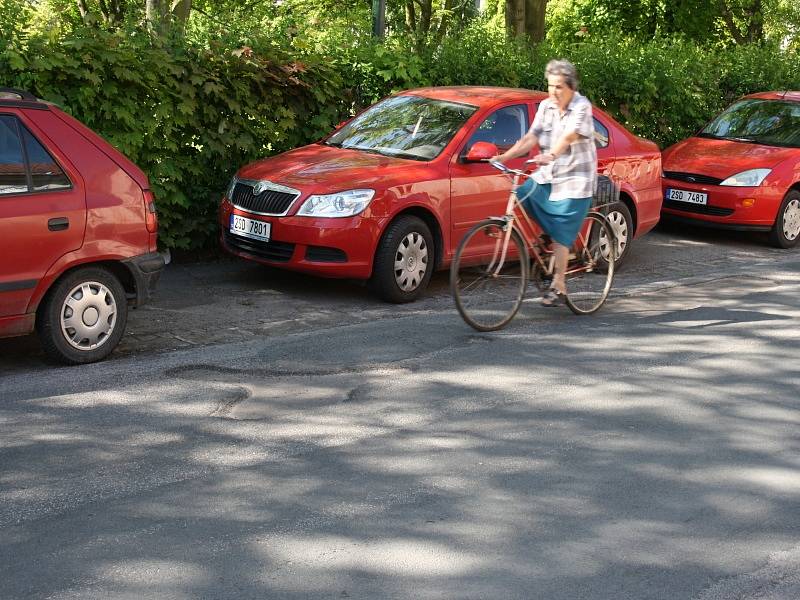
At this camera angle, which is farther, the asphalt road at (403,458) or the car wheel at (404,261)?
the car wheel at (404,261)

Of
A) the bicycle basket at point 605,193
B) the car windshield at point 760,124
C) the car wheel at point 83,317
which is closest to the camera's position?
the car wheel at point 83,317

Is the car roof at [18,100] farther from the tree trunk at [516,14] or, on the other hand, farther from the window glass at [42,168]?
the tree trunk at [516,14]

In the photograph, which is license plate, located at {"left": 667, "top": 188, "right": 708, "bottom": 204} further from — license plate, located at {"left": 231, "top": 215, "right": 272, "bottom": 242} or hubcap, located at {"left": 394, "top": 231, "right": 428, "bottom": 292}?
license plate, located at {"left": 231, "top": 215, "right": 272, "bottom": 242}

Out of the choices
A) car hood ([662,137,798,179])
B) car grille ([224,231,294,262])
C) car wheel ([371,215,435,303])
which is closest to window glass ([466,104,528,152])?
car wheel ([371,215,435,303])

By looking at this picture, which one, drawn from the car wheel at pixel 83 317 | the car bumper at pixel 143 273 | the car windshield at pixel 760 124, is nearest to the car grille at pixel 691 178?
the car windshield at pixel 760 124

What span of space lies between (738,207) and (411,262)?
17.4ft

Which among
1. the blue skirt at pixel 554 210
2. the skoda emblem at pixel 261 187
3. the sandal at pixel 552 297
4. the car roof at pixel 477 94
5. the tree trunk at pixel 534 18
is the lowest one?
the sandal at pixel 552 297

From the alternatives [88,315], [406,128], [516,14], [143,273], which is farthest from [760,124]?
[88,315]

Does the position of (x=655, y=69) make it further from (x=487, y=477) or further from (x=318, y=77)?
(x=487, y=477)

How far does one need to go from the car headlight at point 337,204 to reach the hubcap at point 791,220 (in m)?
6.25

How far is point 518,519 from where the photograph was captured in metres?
5.16

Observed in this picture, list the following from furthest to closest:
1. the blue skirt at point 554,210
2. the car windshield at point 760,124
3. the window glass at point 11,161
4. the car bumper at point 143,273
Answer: the car windshield at point 760,124 < the blue skirt at point 554,210 < the car bumper at point 143,273 < the window glass at point 11,161

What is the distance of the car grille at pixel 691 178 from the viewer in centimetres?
1362

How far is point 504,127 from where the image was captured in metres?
10.5
